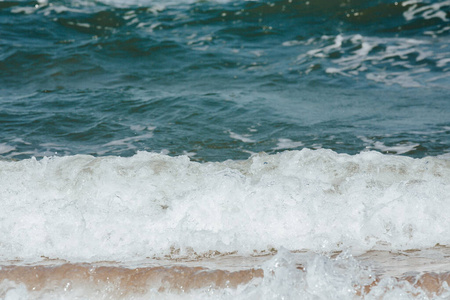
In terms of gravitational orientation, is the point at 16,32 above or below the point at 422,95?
above

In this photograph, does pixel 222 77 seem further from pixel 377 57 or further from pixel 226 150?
pixel 226 150

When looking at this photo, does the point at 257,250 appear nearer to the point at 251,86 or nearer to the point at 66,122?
the point at 66,122

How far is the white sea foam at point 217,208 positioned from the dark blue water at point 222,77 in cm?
121

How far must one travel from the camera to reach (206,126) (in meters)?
5.64

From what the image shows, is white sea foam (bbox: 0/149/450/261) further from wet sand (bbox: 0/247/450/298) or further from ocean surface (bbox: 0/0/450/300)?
wet sand (bbox: 0/247/450/298)

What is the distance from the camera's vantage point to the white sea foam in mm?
3098

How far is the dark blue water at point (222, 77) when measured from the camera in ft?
17.4

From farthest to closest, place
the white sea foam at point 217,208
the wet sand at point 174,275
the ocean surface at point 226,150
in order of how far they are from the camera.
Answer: the white sea foam at point 217,208, the ocean surface at point 226,150, the wet sand at point 174,275

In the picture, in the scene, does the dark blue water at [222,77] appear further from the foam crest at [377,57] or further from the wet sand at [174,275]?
the wet sand at [174,275]

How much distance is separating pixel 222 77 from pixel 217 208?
4413 millimetres

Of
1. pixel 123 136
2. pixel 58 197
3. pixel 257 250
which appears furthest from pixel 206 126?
pixel 257 250

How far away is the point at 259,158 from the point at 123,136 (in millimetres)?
1982

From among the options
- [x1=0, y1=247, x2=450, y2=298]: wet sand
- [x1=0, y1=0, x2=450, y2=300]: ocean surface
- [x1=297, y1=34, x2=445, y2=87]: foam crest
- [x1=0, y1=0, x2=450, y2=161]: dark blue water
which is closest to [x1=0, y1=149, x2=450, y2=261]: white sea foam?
[x1=0, y1=0, x2=450, y2=300]: ocean surface

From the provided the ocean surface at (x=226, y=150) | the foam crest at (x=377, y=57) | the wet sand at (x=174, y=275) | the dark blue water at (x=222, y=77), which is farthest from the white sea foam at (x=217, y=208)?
the foam crest at (x=377, y=57)
